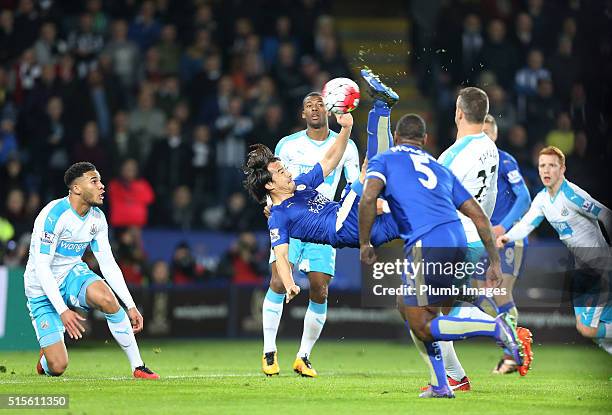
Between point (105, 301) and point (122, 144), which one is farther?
point (122, 144)

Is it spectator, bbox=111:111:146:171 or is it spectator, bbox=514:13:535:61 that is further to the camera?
spectator, bbox=514:13:535:61

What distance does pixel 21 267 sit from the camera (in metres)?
14.9

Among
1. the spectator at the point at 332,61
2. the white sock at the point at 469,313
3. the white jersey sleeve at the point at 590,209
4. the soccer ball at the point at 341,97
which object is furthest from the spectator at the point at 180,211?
the white sock at the point at 469,313

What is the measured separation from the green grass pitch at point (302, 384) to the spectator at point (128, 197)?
7.03 feet

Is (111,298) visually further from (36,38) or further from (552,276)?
(36,38)

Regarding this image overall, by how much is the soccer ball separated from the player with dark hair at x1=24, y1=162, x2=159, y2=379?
7.28 feet

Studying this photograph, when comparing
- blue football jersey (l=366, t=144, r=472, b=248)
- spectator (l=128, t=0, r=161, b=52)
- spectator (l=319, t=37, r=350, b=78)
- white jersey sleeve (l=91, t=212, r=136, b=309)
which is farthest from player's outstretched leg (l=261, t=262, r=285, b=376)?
spectator (l=128, t=0, r=161, b=52)

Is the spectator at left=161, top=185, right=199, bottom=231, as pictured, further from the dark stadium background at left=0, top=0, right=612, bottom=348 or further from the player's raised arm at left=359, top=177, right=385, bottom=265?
the player's raised arm at left=359, top=177, right=385, bottom=265

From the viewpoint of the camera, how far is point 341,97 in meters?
10.5

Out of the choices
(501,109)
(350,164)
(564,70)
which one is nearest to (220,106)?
(501,109)

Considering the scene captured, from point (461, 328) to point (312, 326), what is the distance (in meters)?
3.03

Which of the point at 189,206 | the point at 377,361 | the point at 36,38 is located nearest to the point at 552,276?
the point at 377,361

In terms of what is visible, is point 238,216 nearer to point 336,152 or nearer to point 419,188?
point 336,152

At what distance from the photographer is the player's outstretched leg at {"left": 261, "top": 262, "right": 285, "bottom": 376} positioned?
11.1m
